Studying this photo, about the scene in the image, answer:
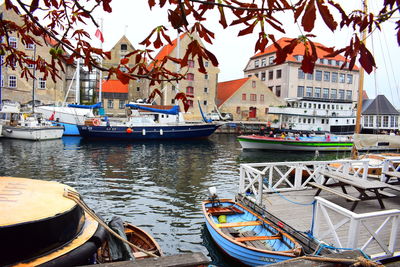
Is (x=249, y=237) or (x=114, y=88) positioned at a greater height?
(x=114, y=88)

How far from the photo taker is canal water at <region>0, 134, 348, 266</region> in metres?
9.41

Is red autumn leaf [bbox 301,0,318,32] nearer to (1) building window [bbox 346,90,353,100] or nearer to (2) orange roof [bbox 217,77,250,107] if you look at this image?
(2) orange roof [bbox 217,77,250,107]

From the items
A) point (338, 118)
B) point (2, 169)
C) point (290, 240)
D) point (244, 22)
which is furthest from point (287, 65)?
point (244, 22)

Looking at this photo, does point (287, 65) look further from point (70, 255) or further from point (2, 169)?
point (70, 255)

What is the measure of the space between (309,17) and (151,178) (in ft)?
49.3

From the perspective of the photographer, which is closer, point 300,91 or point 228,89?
point 300,91

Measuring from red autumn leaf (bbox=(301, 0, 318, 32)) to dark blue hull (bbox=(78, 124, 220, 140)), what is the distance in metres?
32.9

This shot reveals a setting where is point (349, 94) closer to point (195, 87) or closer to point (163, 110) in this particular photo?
point (195, 87)

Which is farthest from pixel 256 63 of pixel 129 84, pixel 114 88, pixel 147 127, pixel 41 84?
pixel 41 84

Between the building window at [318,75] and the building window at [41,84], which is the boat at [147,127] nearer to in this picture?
the building window at [41,84]

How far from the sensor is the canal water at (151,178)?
941 centimetres

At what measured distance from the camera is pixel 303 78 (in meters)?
56.7

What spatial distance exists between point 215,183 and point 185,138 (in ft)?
69.6

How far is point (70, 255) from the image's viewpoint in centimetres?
316
